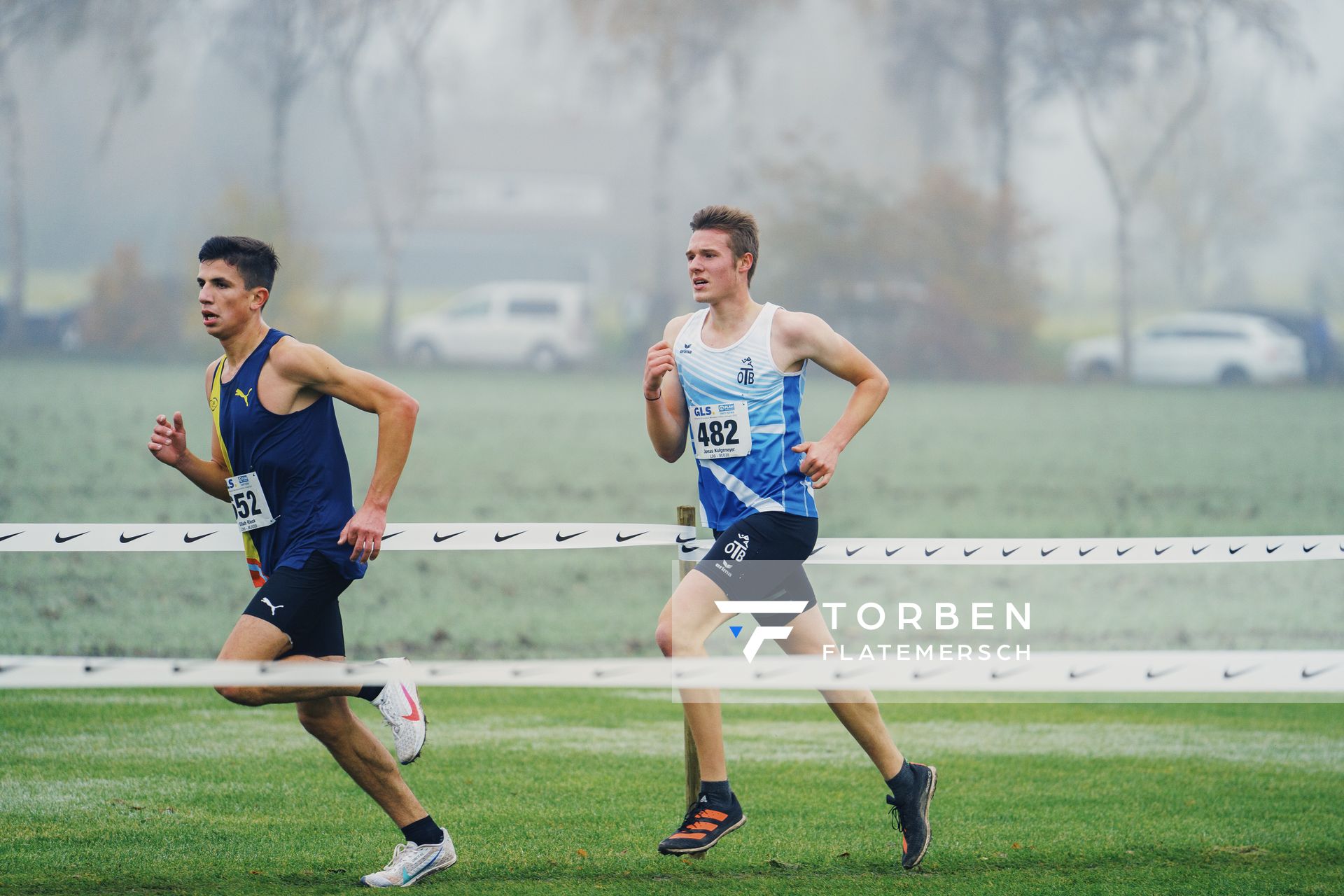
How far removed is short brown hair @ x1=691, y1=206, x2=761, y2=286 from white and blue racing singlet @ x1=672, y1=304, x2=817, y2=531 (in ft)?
0.77

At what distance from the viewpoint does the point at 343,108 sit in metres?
24.8

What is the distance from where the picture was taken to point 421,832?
17.0 feet

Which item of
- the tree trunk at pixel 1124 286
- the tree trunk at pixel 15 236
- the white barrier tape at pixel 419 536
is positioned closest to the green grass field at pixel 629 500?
the tree trunk at pixel 1124 286

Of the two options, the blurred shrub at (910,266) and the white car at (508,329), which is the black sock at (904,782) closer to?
the white car at (508,329)

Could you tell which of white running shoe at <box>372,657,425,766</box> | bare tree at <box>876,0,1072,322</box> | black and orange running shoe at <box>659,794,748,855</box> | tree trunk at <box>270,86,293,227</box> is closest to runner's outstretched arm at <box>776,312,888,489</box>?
black and orange running shoe at <box>659,794,748,855</box>

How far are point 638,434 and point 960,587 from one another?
746 centimetres

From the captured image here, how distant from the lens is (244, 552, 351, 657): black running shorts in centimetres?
482

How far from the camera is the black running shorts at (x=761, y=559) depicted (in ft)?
17.0

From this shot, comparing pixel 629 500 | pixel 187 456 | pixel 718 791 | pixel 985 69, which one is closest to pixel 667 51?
pixel 985 69

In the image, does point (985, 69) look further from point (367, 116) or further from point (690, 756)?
point (690, 756)

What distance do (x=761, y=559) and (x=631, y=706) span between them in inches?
193

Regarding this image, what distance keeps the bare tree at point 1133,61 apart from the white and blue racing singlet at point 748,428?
2173 centimetres

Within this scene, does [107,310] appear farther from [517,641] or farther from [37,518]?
[517,641]

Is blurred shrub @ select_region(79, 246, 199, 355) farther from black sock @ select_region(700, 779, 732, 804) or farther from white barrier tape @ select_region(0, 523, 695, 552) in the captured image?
black sock @ select_region(700, 779, 732, 804)
